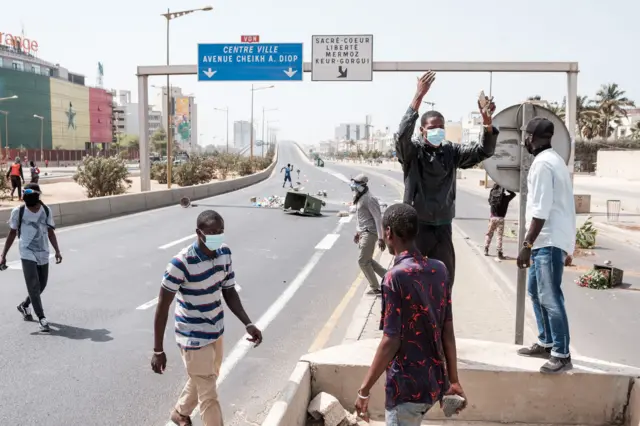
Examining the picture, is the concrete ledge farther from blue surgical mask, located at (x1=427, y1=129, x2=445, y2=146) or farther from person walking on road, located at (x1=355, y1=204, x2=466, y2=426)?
blue surgical mask, located at (x1=427, y1=129, x2=445, y2=146)

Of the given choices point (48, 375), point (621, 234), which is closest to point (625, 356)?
Result: point (48, 375)

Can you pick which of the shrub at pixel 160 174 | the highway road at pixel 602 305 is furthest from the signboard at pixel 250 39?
the shrub at pixel 160 174

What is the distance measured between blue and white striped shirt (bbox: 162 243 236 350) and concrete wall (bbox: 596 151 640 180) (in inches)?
2143

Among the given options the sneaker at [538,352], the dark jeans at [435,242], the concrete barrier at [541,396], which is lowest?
the concrete barrier at [541,396]

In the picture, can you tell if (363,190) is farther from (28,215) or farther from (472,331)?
(28,215)

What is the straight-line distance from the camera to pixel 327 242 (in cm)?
1496

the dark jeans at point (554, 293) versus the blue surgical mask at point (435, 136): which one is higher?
the blue surgical mask at point (435, 136)

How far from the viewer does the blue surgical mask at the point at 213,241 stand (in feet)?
12.8

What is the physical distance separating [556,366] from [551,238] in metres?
0.96

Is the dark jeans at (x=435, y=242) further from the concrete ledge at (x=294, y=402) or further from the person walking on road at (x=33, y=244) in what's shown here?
the person walking on road at (x=33, y=244)

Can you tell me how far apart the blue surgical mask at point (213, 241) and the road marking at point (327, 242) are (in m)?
10.0

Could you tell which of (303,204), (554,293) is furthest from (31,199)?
(303,204)

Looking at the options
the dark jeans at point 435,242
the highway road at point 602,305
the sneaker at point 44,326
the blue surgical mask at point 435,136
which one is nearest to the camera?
the blue surgical mask at point 435,136

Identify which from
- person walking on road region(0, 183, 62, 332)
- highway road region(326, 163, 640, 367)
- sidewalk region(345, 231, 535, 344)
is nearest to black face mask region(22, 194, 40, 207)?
person walking on road region(0, 183, 62, 332)
